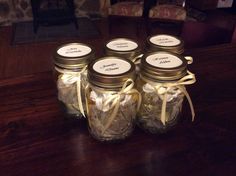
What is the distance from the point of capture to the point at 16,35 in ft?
10.7

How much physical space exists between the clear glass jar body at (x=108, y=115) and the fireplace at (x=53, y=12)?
2.88 meters

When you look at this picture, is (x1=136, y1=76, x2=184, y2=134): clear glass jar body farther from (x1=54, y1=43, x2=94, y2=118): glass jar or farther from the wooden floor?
the wooden floor

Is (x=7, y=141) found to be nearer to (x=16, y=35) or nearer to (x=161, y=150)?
(x=161, y=150)

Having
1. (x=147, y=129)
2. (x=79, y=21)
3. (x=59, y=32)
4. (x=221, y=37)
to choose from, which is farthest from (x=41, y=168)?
(x=79, y=21)

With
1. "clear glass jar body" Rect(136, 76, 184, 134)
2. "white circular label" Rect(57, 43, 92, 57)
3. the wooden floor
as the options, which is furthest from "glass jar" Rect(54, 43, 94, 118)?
the wooden floor

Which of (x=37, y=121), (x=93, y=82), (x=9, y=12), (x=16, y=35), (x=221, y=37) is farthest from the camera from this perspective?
(x=9, y=12)

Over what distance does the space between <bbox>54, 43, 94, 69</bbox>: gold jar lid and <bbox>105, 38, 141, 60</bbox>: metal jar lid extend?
54 mm

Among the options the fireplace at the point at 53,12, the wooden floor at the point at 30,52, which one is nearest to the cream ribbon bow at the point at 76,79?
the wooden floor at the point at 30,52

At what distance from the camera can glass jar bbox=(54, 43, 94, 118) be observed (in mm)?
692

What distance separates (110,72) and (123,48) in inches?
6.2

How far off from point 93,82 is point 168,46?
0.27m

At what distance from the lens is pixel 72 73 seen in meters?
0.70

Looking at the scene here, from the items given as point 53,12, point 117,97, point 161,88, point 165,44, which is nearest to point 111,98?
point 117,97

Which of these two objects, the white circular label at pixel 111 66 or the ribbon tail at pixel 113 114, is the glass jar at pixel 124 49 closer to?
the white circular label at pixel 111 66
